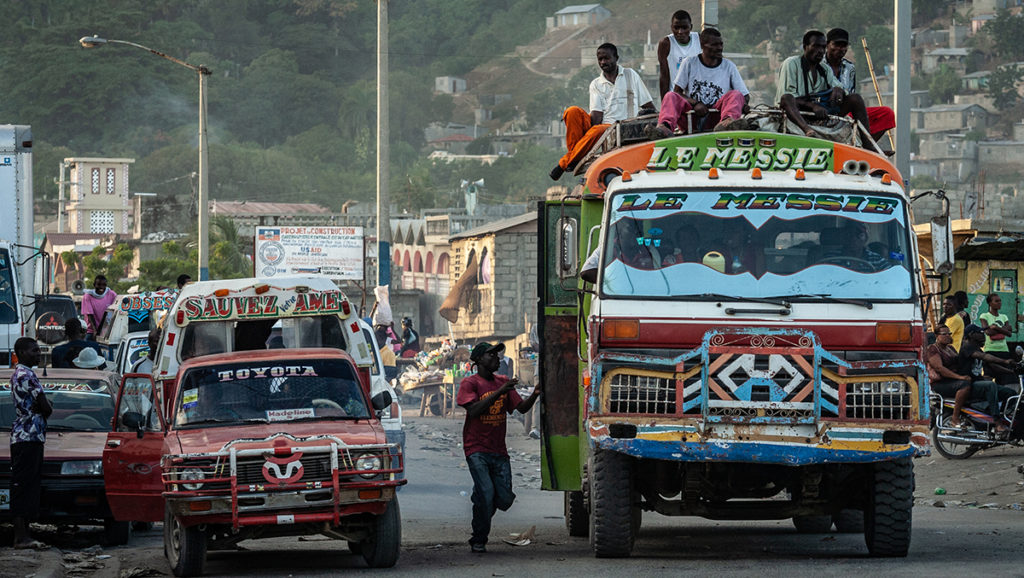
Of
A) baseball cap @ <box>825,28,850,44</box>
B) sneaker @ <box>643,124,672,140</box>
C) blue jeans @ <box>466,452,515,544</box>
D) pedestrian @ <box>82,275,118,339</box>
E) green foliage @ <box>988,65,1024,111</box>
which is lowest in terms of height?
blue jeans @ <box>466,452,515,544</box>

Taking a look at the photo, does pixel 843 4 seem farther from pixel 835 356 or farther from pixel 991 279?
pixel 835 356

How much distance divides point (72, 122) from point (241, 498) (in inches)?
6745

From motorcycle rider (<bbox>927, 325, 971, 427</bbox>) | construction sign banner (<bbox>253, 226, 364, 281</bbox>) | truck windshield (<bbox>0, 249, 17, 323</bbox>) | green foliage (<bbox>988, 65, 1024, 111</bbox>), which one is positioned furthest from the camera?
green foliage (<bbox>988, 65, 1024, 111</bbox>)

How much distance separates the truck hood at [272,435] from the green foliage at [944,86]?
178916 millimetres

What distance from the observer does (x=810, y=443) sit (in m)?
10.3

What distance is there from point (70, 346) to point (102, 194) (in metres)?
66.1

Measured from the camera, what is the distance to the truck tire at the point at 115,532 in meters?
14.0

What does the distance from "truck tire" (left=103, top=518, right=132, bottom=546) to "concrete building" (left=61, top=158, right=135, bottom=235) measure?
2712 inches

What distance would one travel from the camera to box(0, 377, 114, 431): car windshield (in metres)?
14.9

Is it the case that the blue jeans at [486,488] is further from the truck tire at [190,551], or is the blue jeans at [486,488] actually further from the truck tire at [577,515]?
the truck tire at [190,551]

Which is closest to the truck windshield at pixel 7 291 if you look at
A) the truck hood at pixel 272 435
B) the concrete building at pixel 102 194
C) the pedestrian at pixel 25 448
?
the pedestrian at pixel 25 448

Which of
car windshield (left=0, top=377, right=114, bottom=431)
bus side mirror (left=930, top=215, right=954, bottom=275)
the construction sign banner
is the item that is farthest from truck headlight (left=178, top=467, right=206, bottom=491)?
the construction sign banner

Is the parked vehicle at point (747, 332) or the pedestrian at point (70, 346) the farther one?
the pedestrian at point (70, 346)

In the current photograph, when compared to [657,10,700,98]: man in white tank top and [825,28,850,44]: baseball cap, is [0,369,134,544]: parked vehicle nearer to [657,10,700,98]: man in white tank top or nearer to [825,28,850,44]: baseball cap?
[657,10,700,98]: man in white tank top
